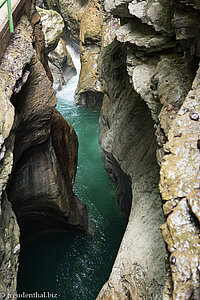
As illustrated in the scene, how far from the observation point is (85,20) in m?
13.5

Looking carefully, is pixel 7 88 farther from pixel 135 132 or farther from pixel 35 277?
pixel 35 277

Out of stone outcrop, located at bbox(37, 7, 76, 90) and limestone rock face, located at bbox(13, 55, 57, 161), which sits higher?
stone outcrop, located at bbox(37, 7, 76, 90)

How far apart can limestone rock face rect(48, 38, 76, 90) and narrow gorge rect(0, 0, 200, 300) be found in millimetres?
9065

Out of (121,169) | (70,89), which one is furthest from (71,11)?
(121,169)

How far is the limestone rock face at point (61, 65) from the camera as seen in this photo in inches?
666

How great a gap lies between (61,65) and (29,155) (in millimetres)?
13134

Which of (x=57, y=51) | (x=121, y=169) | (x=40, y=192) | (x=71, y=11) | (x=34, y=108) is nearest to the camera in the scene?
(x=34, y=108)

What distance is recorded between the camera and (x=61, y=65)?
17.5m

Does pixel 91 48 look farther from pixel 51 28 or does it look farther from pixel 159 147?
pixel 159 147

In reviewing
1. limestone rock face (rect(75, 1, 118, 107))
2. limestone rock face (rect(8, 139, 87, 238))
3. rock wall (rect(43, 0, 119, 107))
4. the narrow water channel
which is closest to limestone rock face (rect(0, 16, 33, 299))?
limestone rock face (rect(8, 139, 87, 238))

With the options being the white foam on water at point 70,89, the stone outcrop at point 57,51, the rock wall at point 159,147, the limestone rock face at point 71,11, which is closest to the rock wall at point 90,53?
the white foam on water at point 70,89

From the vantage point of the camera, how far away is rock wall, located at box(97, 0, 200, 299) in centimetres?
202

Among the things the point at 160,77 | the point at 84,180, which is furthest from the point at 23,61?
the point at 84,180

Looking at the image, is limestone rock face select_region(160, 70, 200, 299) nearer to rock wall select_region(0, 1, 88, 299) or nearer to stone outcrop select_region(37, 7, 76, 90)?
rock wall select_region(0, 1, 88, 299)
